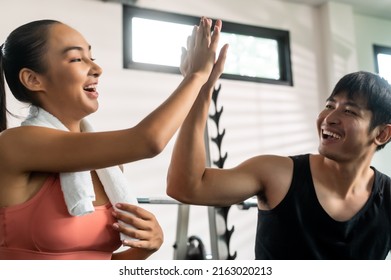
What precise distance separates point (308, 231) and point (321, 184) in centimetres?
11

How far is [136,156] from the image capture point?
0.61m

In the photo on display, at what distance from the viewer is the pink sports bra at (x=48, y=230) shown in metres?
0.61

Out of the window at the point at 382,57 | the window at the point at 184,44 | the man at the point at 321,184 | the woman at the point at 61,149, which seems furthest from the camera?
the window at the point at 382,57

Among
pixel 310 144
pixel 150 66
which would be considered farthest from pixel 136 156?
pixel 310 144

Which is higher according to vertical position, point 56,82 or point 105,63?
point 105,63

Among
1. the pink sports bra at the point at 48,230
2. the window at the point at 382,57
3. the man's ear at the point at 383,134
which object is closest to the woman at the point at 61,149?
the pink sports bra at the point at 48,230

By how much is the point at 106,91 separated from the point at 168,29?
0.44m

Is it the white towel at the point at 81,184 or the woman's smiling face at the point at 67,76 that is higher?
the woman's smiling face at the point at 67,76

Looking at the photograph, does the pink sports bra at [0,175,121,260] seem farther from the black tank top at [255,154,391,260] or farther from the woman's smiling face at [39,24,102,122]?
the black tank top at [255,154,391,260]

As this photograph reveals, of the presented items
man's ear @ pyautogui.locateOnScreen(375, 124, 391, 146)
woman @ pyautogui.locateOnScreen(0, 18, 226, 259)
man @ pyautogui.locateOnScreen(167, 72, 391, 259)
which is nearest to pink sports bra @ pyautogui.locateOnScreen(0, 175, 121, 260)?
woman @ pyautogui.locateOnScreen(0, 18, 226, 259)

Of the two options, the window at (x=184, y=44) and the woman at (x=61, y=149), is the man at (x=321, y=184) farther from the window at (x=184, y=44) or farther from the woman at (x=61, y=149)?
the window at (x=184, y=44)

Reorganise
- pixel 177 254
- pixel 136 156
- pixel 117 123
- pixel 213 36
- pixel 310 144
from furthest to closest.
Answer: pixel 310 144, pixel 117 123, pixel 177 254, pixel 213 36, pixel 136 156

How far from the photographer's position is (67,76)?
68cm

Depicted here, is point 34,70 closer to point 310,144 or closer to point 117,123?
point 117,123
